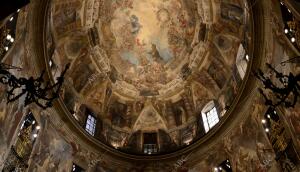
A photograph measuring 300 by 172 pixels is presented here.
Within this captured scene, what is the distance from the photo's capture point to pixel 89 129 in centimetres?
2162

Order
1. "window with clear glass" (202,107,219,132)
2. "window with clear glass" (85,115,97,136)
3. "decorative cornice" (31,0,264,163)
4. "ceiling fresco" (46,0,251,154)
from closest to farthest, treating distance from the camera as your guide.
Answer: "decorative cornice" (31,0,264,163) → "ceiling fresco" (46,0,251,154) → "window with clear glass" (202,107,219,132) → "window with clear glass" (85,115,97,136)

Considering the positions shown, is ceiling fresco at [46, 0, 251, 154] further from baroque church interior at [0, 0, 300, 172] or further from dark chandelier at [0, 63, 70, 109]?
dark chandelier at [0, 63, 70, 109]

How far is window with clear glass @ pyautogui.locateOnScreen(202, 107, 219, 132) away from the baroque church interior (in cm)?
8

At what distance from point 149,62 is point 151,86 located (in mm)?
1890

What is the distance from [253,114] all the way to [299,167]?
4.20 metres

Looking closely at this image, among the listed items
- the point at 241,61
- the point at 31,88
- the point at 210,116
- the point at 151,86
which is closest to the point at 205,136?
the point at 210,116

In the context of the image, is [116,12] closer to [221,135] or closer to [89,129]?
[89,129]

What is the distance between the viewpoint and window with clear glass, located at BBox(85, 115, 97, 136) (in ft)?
70.7

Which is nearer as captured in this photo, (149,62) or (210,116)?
(210,116)

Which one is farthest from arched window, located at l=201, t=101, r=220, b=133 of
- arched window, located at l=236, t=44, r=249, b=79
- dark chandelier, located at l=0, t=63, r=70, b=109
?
dark chandelier, located at l=0, t=63, r=70, b=109

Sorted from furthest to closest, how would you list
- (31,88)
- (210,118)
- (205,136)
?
1. (210,118)
2. (205,136)
3. (31,88)

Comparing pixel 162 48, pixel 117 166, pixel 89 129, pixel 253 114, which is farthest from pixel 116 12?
pixel 253 114

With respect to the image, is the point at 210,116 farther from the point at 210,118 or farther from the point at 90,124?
the point at 90,124

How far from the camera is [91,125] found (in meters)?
22.0
